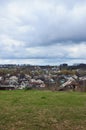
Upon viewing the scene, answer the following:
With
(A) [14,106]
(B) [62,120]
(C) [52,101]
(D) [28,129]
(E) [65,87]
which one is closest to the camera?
(D) [28,129]

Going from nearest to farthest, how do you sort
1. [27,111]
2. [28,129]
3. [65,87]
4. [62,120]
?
[28,129] → [62,120] → [27,111] → [65,87]

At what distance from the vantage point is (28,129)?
10.1 meters

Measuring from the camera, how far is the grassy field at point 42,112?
10.4m

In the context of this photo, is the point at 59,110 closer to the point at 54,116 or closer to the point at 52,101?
the point at 54,116

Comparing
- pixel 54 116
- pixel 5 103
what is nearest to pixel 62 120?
pixel 54 116

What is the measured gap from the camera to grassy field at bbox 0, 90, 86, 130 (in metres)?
10.4

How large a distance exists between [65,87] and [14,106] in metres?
9.00

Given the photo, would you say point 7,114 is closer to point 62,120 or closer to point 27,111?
point 27,111

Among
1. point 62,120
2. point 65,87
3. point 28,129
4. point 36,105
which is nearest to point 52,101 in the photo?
point 36,105

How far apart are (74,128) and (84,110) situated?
201cm

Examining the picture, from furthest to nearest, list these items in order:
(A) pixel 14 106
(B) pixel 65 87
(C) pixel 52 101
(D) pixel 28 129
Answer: (B) pixel 65 87 → (C) pixel 52 101 → (A) pixel 14 106 → (D) pixel 28 129

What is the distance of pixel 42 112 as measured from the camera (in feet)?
38.7

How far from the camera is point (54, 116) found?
11.3m

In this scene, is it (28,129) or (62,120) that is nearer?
(28,129)
